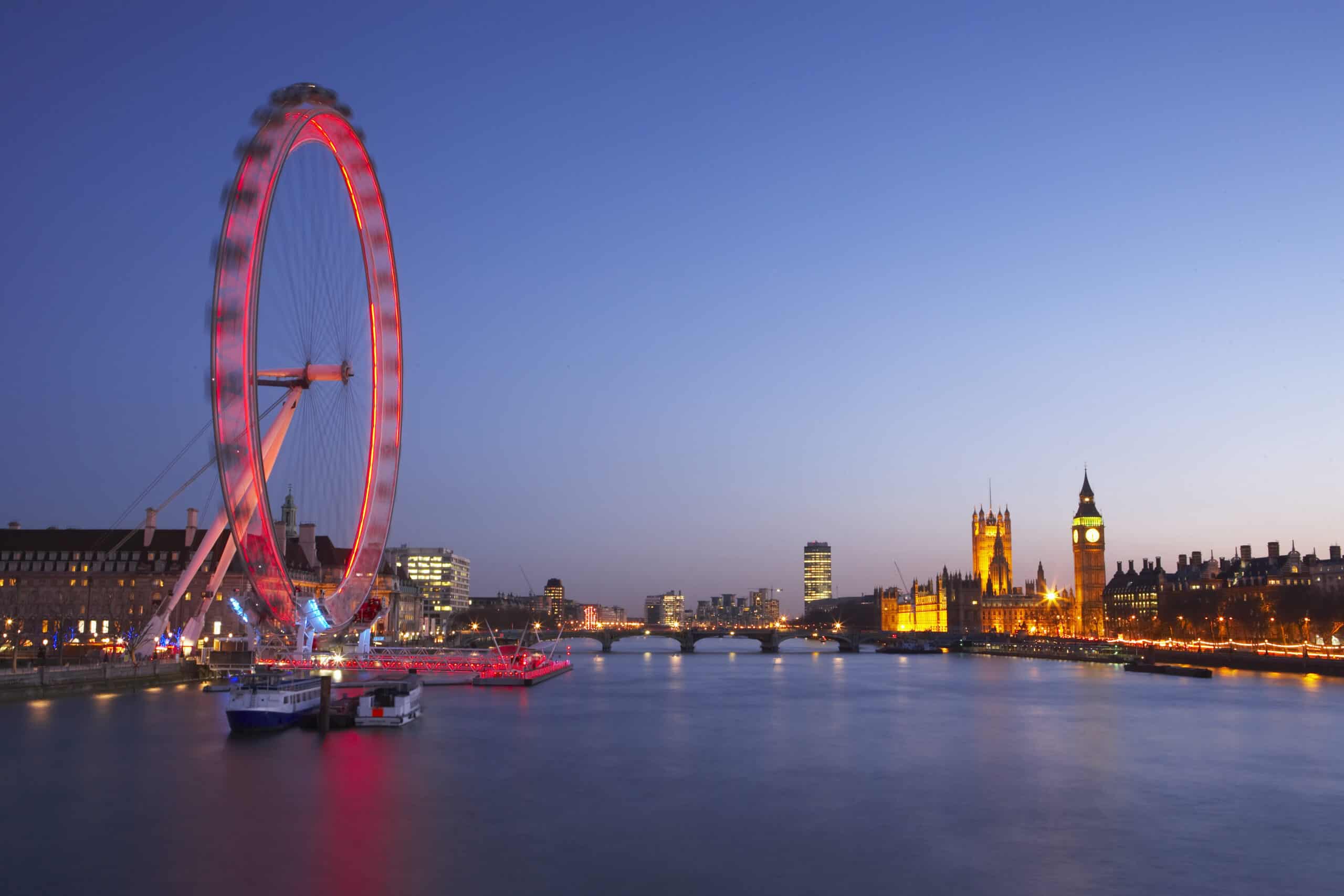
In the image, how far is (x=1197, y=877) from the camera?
2500 centimetres

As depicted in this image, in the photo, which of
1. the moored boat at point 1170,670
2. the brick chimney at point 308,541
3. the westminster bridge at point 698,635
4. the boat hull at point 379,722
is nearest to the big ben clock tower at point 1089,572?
the westminster bridge at point 698,635

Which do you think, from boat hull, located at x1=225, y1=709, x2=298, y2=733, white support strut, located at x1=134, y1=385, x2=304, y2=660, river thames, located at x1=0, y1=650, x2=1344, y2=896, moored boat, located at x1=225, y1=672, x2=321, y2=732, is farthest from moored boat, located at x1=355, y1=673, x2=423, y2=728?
white support strut, located at x1=134, y1=385, x2=304, y2=660

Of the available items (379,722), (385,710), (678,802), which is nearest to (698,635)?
(385,710)

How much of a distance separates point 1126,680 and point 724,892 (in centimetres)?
7359

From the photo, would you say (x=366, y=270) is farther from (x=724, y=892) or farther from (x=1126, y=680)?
(x=1126, y=680)

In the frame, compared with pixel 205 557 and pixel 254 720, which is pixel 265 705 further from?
pixel 205 557

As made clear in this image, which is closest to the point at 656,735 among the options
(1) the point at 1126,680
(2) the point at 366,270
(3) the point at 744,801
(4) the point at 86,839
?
(3) the point at 744,801

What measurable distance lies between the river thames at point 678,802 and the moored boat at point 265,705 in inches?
39.1

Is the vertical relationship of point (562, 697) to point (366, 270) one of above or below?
below

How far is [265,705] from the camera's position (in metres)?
48.3

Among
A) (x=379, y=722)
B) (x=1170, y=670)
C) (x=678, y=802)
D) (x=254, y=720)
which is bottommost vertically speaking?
(x=678, y=802)

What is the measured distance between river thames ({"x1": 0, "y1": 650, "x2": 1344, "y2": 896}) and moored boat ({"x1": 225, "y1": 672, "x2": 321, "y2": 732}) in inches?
39.1

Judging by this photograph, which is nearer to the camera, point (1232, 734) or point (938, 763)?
point (938, 763)

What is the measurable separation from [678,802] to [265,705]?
22.9 m
